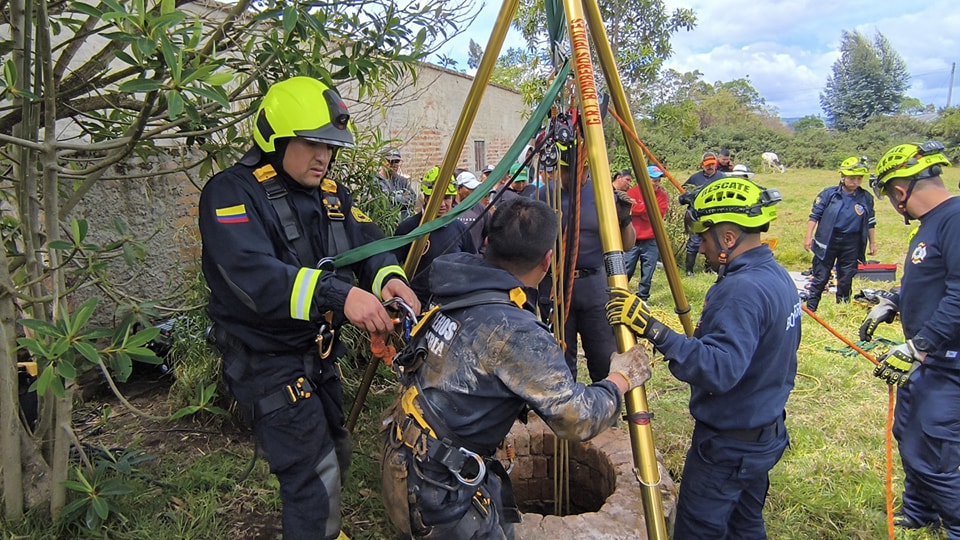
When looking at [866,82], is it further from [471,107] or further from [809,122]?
[471,107]

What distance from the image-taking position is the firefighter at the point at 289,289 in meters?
1.95

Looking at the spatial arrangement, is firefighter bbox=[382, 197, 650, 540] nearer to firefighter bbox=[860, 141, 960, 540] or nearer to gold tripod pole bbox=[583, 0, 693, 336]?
gold tripod pole bbox=[583, 0, 693, 336]

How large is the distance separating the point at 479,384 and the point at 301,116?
3.79ft

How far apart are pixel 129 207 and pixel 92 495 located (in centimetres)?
266

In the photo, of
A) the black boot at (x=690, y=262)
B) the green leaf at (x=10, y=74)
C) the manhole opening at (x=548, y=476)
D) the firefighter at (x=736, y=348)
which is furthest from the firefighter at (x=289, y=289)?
the black boot at (x=690, y=262)

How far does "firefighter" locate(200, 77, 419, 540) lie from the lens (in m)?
1.95

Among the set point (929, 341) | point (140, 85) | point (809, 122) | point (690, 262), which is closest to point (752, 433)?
point (929, 341)

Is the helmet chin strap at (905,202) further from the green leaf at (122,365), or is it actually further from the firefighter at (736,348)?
the green leaf at (122,365)

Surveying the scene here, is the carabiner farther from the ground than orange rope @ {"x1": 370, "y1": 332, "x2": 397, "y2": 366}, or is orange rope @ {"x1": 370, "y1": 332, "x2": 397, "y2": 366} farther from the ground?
orange rope @ {"x1": 370, "y1": 332, "x2": 397, "y2": 366}

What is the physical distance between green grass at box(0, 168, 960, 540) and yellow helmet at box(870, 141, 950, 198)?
6.29 feet

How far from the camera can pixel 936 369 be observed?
2.93 metres

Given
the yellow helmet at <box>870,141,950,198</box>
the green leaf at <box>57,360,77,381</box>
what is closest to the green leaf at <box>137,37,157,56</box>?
the green leaf at <box>57,360,77,381</box>

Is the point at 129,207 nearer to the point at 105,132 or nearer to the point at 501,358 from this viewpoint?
the point at 105,132

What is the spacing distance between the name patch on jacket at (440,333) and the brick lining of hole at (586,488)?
97cm
